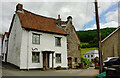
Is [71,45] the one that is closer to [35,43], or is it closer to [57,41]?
[57,41]

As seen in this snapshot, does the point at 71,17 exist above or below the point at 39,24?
above

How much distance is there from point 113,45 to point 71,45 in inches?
348

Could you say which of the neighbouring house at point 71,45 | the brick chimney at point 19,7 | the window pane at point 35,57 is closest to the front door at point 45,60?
the window pane at point 35,57

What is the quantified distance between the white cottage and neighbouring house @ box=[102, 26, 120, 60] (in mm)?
7326

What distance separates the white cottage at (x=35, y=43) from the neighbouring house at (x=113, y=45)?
24.0ft

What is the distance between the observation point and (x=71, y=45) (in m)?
27.6

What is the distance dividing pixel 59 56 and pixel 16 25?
9352mm

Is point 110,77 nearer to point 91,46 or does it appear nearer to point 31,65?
point 31,65

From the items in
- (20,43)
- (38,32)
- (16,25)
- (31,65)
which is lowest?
(31,65)

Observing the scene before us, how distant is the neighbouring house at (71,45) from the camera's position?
88.5ft

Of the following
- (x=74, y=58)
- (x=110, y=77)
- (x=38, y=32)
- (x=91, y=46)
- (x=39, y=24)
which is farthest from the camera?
(x=91, y=46)

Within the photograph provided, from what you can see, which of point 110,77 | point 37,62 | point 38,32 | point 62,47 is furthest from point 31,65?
point 110,77

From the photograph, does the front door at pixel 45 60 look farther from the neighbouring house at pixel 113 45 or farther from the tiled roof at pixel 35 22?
the neighbouring house at pixel 113 45

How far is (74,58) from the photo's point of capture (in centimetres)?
2784
